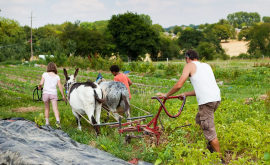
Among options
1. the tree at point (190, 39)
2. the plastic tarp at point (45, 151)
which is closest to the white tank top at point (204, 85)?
the plastic tarp at point (45, 151)

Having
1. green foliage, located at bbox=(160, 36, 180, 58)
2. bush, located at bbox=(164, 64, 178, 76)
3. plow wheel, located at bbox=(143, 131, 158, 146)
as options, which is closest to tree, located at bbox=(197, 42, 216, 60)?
green foliage, located at bbox=(160, 36, 180, 58)

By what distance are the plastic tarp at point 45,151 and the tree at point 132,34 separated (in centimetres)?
4478

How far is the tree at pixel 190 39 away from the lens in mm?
65350

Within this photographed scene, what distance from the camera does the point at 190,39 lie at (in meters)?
66.4

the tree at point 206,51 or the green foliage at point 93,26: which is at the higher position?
the green foliage at point 93,26

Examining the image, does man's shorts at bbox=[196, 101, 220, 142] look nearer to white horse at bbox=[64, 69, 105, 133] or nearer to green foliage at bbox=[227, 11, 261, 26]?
white horse at bbox=[64, 69, 105, 133]

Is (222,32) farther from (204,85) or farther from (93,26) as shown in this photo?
(204,85)

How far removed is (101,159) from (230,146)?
8.01 feet

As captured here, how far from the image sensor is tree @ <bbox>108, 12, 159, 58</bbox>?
165 ft

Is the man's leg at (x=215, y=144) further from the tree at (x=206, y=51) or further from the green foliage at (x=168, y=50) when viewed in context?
the green foliage at (x=168, y=50)

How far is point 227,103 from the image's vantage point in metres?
7.96

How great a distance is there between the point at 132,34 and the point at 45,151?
47.5m

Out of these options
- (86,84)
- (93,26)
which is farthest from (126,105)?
(93,26)

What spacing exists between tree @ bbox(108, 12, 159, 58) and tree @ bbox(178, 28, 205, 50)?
14694mm
